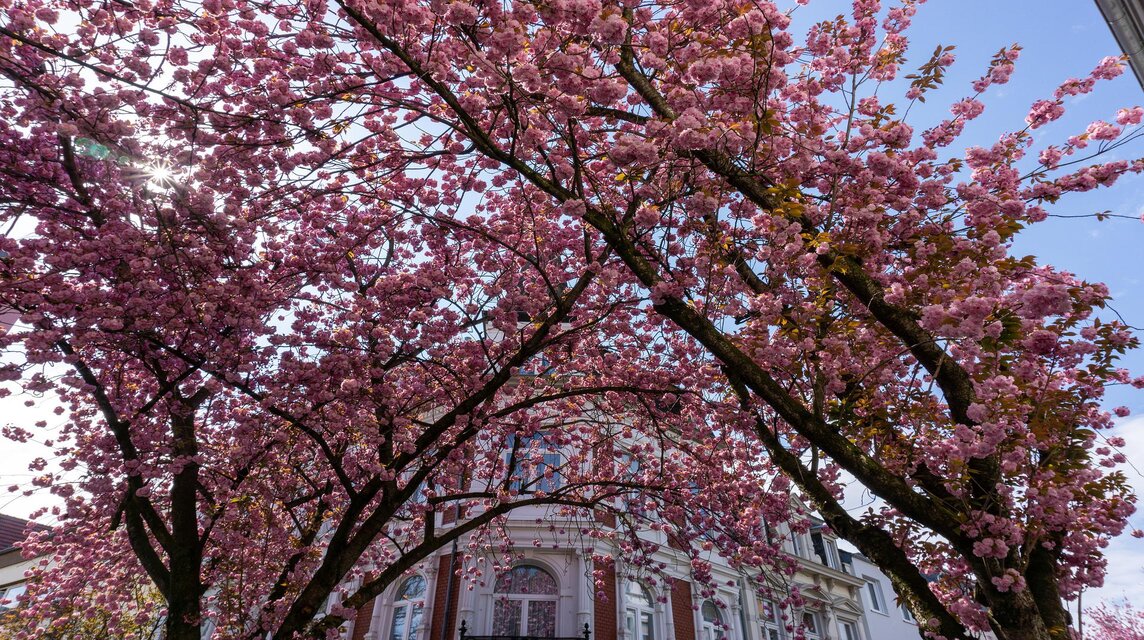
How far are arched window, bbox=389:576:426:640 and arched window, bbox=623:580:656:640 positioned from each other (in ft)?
17.2

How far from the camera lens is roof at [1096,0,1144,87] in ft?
26.0

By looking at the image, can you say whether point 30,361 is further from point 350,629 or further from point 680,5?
point 350,629

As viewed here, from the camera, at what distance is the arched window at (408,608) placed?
14.8 m

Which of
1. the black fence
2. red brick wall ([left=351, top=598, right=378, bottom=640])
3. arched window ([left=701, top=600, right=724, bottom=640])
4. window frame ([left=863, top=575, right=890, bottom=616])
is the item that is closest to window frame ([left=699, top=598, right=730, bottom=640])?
arched window ([left=701, top=600, right=724, bottom=640])

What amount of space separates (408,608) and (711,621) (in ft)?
28.5

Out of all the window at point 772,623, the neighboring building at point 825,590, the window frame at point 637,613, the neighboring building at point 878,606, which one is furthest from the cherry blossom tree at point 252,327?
the neighboring building at point 878,606

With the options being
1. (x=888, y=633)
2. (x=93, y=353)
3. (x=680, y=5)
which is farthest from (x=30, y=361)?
(x=888, y=633)

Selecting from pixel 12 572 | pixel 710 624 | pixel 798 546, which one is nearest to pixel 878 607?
pixel 798 546

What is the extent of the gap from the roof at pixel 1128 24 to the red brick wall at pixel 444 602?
16210mm

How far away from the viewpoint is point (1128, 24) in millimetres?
8078

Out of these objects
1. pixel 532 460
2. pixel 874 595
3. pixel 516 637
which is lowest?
pixel 516 637

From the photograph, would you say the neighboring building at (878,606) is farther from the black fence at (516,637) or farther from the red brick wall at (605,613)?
the black fence at (516,637)

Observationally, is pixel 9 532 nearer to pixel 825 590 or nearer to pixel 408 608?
pixel 408 608

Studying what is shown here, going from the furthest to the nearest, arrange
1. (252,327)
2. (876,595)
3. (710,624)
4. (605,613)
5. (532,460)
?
(876,595) < (710,624) < (605,613) < (532,460) < (252,327)
